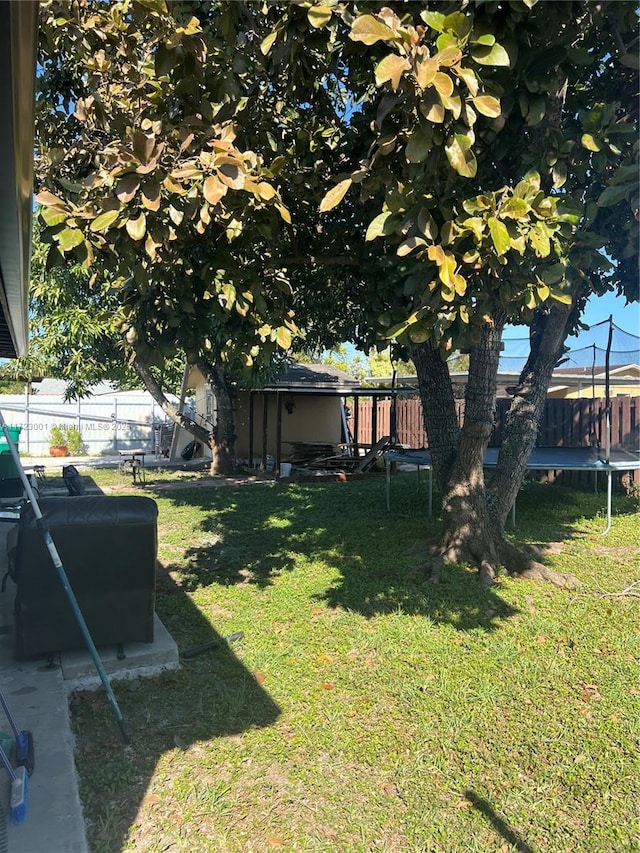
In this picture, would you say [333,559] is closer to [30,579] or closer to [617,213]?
[30,579]

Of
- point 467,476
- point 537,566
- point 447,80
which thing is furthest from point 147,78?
point 537,566

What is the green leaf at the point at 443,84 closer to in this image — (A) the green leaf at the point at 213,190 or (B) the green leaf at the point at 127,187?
(A) the green leaf at the point at 213,190

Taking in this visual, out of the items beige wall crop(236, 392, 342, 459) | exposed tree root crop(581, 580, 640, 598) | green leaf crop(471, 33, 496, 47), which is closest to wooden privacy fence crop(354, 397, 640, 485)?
exposed tree root crop(581, 580, 640, 598)

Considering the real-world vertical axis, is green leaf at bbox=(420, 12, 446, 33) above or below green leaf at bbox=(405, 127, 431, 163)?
above

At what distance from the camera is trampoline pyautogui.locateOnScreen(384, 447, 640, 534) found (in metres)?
8.12

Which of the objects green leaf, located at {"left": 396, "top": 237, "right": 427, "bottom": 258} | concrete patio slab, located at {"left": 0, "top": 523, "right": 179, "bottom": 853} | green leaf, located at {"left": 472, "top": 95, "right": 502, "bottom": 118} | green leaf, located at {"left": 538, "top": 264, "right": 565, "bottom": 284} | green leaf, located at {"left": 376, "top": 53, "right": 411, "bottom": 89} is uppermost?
green leaf, located at {"left": 376, "top": 53, "right": 411, "bottom": 89}

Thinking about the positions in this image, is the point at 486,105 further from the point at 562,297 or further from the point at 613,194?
the point at 562,297

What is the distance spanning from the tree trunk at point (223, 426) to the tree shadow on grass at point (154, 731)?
11.1 m

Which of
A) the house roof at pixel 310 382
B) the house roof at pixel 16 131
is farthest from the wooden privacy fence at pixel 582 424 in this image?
the house roof at pixel 16 131

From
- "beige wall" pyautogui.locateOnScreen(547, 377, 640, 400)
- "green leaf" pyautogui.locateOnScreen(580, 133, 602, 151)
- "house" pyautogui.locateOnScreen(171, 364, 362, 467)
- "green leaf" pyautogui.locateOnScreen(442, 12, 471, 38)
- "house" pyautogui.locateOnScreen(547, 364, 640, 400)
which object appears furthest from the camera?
"house" pyautogui.locateOnScreen(171, 364, 362, 467)

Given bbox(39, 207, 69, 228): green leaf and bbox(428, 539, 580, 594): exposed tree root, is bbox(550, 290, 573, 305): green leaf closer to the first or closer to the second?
bbox(39, 207, 69, 228): green leaf

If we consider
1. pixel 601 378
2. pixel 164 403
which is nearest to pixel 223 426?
pixel 164 403

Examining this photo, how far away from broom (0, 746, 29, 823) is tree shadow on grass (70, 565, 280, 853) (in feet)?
0.92

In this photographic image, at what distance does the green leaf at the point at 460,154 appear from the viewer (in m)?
2.83
